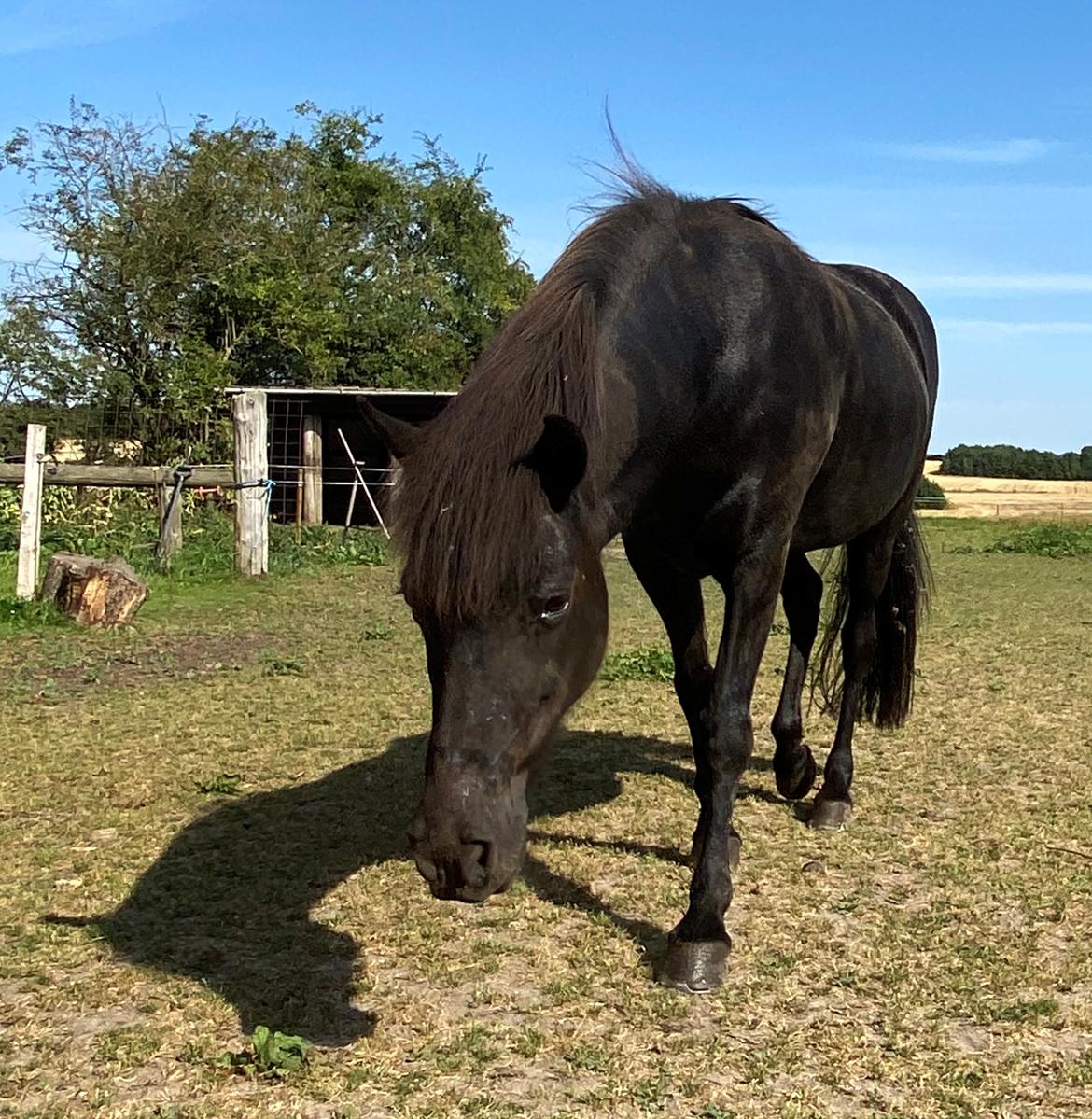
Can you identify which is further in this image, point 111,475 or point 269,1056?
point 111,475

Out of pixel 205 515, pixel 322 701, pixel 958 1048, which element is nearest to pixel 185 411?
pixel 205 515

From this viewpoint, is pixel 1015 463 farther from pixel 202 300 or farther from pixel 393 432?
pixel 393 432

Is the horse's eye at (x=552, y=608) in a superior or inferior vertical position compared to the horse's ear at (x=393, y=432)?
inferior

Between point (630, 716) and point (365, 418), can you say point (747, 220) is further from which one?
point (630, 716)

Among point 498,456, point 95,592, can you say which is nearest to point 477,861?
point 498,456

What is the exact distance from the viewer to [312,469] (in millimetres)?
18672

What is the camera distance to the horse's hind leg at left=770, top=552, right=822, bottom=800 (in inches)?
186

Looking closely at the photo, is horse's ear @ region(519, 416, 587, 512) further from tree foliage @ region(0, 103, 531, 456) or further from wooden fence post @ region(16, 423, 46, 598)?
tree foliage @ region(0, 103, 531, 456)

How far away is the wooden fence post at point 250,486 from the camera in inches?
491

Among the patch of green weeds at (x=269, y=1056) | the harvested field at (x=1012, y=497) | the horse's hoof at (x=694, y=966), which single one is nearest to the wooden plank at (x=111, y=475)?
the patch of green weeds at (x=269, y=1056)

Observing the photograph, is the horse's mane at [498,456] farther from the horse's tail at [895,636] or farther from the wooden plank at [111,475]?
the wooden plank at [111,475]

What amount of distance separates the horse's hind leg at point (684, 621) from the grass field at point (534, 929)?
53 centimetres

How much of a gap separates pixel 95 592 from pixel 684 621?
22.1 ft

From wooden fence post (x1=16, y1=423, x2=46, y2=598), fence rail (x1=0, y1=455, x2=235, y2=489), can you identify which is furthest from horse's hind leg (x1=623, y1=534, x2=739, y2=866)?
fence rail (x1=0, y1=455, x2=235, y2=489)
